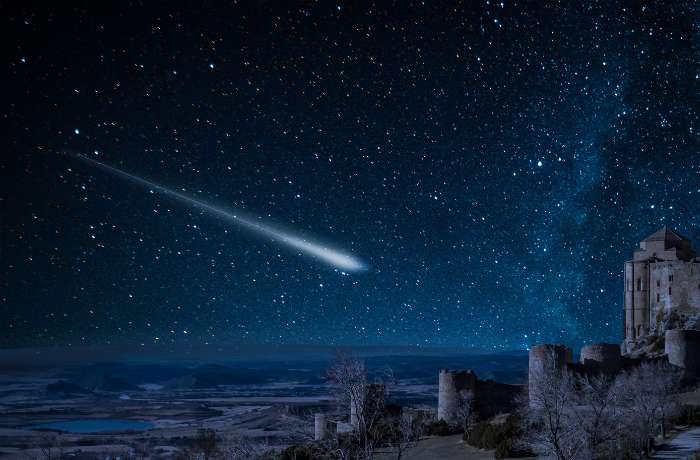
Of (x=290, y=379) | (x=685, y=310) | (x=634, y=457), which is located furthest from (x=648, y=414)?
(x=290, y=379)

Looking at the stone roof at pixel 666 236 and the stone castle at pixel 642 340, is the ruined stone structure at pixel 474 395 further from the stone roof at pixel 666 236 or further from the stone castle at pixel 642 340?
the stone roof at pixel 666 236

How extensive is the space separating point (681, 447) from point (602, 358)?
11593 millimetres

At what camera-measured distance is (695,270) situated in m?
46.4

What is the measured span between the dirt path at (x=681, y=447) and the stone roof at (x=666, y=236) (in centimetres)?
2740

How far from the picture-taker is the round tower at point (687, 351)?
35.2 meters

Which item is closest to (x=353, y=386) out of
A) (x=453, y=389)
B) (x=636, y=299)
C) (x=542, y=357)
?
(x=542, y=357)

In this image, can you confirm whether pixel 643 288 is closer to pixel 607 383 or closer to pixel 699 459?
pixel 607 383

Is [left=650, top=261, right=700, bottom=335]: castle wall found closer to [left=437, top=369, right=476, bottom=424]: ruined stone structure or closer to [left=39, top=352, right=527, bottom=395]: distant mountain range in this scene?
[left=437, top=369, right=476, bottom=424]: ruined stone structure

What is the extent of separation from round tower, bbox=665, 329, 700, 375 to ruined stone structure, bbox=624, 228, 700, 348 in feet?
26.7

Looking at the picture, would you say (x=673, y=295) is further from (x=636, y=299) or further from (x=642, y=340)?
(x=642, y=340)

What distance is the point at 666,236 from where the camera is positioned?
50344mm

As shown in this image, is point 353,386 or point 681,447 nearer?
point 353,386

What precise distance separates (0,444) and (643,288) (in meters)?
73.5

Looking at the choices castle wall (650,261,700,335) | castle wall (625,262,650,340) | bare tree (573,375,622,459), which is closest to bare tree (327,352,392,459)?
bare tree (573,375,622,459)
